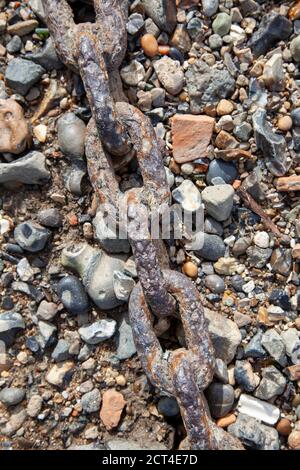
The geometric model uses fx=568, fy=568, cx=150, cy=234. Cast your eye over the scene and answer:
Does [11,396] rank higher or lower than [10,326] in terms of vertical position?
lower

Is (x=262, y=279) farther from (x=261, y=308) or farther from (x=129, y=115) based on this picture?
(x=129, y=115)

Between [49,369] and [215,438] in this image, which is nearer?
[215,438]

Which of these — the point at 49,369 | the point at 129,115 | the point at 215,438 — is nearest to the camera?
the point at 215,438

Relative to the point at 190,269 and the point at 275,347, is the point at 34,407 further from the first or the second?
the point at 275,347

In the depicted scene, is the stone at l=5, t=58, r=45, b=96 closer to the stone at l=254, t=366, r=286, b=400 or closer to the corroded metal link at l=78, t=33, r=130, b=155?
the corroded metal link at l=78, t=33, r=130, b=155

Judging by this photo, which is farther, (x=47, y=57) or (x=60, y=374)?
(x=47, y=57)

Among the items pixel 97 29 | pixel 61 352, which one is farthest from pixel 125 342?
pixel 97 29

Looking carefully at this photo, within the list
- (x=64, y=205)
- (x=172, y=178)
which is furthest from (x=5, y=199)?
(x=172, y=178)
